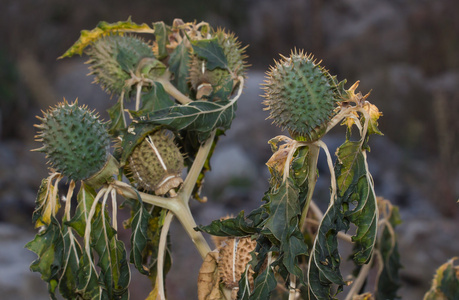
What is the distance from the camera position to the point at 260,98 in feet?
24.3

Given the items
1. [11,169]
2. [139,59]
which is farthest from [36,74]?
[139,59]

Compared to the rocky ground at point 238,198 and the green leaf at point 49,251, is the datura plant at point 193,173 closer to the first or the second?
the green leaf at point 49,251

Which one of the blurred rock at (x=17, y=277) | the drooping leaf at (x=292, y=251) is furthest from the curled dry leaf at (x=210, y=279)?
the blurred rock at (x=17, y=277)


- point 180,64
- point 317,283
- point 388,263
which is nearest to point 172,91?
point 180,64

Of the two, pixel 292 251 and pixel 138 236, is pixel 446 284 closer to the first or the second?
pixel 292 251

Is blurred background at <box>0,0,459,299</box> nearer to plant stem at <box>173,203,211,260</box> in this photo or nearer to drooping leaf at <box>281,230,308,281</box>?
plant stem at <box>173,203,211,260</box>

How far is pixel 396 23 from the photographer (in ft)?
29.5

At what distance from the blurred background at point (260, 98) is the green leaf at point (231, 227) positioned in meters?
3.21

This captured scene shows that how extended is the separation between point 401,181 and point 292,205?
6.54 meters

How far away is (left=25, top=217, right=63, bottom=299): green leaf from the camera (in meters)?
1.12

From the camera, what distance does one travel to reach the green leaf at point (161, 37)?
4.23 ft

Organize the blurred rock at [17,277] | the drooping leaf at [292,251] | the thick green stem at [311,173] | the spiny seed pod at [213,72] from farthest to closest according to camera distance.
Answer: the blurred rock at [17,277] → the spiny seed pod at [213,72] → the thick green stem at [311,173] → the drooping leaf at [292,251]

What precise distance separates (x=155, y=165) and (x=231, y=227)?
242 millimetres

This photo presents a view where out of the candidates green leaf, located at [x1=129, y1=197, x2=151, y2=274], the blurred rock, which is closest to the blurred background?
the blurred rock
